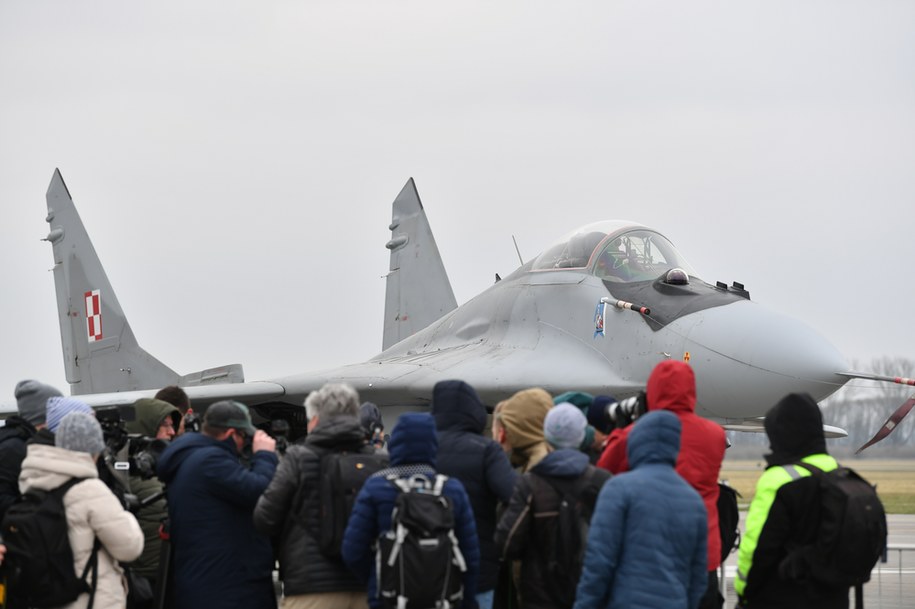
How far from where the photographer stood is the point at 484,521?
670 centimetres

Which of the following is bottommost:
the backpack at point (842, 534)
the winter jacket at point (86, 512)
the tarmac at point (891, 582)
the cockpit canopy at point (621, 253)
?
the tarmac at point (891, 582)

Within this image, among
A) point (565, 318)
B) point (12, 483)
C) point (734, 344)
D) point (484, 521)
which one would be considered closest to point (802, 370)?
point (734, 344)

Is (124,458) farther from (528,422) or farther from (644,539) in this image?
(644,539)

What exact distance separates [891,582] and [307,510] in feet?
28.7

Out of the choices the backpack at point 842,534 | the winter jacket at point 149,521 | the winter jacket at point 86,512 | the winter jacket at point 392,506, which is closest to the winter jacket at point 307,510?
the winter jacket at point 392,506

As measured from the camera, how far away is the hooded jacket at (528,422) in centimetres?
688

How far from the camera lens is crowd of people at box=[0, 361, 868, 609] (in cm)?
566

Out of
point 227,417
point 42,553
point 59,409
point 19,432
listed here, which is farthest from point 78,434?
point 19,432

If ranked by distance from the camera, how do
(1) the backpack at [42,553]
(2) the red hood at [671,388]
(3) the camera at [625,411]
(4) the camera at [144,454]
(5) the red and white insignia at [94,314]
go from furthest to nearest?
(5) the red and white insignia at [94,314] < (4) the camera at [144,454] < (3) the camera at [625,411] < (2) the red hood at [671,388] < (1) the backpack at [42,553]

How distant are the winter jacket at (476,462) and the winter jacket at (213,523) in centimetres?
Result: 107

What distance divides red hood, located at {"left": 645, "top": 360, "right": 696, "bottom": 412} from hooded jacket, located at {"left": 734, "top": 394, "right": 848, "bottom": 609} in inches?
20.7

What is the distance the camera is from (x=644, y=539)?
5.60 metres

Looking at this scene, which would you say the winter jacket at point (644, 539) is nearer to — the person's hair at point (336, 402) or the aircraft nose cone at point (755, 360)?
the person's hair at point (336, 402)

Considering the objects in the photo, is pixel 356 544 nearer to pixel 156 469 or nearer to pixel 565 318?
pixel 156 469
